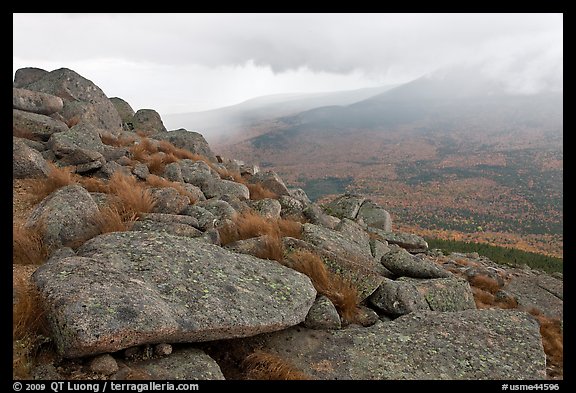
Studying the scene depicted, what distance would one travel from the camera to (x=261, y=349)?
6602 millimetres

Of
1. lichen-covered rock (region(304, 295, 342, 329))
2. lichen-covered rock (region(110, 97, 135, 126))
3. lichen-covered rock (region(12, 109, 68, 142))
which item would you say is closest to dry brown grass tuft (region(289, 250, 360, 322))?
lichen-covered rock (region(304, 295, 342, 329))

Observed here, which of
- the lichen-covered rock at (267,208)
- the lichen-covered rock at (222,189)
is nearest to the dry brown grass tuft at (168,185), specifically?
the lichen-covered rock at (222,189)

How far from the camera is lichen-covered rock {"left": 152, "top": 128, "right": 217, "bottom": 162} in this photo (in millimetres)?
25297

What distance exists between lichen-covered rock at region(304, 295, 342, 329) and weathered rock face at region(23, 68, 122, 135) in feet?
61.7

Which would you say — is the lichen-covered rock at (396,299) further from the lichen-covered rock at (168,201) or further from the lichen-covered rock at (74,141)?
the lichen-covered rock at (74,141)

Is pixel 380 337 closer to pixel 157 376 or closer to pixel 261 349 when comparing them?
pixel 261 349

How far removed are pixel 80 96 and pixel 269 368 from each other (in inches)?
907

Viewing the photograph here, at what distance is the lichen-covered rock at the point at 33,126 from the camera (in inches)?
579

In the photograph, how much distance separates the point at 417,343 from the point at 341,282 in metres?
2.14

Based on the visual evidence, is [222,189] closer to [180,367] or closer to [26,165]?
[26,165]

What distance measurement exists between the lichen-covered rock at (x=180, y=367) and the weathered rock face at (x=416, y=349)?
0.97 meters
